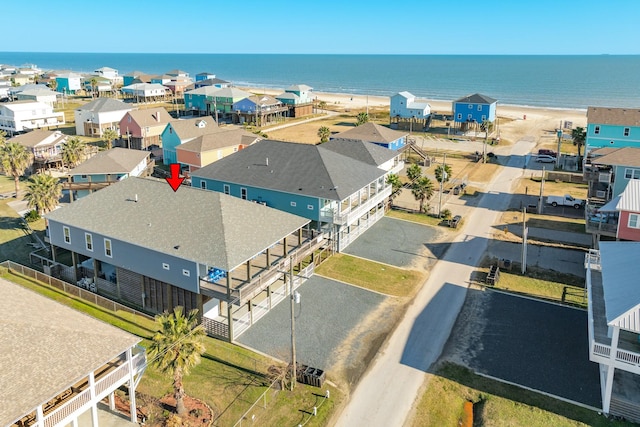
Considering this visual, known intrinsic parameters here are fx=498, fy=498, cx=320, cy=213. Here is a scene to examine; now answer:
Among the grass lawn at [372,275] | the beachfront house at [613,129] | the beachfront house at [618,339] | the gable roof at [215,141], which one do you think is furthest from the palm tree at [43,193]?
the beachfront house at [613,129]

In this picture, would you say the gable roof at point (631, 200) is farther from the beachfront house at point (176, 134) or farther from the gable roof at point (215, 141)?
the beachfront house at point (176, 134)

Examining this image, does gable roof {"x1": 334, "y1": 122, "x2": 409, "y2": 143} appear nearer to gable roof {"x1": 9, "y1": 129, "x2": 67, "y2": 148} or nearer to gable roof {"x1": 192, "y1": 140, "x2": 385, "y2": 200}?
gable roof {"x1": 192, "y1": 140, "x2": 385, "y2": 200}

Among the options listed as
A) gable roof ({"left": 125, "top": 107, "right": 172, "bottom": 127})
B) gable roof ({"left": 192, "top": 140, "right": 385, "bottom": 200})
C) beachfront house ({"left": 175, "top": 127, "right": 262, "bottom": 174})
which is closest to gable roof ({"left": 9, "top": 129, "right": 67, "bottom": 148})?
gable roof ({"left": 125, "top": 107, "right": 172, "bottom": 127})

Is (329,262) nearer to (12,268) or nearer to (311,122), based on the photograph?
(12,268)

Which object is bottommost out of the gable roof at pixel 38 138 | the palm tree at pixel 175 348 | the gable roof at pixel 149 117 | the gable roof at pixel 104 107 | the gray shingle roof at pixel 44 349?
the palm tree at pixel 175 348

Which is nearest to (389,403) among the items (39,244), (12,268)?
(12,268)

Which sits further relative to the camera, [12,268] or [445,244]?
[445,244]
